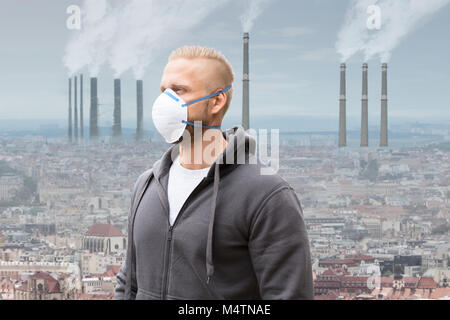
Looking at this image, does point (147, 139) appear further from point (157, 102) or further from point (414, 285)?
point (157, 102)

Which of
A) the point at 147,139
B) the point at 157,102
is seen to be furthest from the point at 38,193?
the point at 157,102

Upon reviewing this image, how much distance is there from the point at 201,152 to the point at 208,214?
7.1 inches

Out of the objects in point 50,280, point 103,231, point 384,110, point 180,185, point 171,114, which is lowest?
point 50,280

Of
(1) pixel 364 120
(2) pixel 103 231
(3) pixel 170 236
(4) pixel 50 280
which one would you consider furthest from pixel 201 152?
(1) pixel 364 120

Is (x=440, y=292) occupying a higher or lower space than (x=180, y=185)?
lower

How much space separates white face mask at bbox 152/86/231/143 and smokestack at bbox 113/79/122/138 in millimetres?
5361

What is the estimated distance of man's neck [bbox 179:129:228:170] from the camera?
1243 millimetres

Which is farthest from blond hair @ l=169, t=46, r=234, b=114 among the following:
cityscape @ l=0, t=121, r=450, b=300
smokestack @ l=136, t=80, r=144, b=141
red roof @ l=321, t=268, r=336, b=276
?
smokestack @ l=136, t=80, r=144, b=141

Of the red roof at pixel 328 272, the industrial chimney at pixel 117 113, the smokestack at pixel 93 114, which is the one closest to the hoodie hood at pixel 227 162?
the red roof at pixel 328 272

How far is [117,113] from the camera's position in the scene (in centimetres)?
661

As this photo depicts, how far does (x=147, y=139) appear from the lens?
590 cm

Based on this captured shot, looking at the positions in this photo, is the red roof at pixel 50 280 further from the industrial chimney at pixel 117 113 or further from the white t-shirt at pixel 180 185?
the white t-shirt at pixel 180 185

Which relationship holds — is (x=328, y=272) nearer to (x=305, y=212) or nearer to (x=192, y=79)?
(x=305, y=212)
